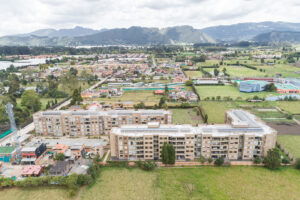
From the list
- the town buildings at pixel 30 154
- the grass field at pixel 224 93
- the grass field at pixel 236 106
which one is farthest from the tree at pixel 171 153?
the grass field at pixel 224 93

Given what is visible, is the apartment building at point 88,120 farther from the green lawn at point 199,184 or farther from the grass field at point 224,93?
the grass field at point 224,93

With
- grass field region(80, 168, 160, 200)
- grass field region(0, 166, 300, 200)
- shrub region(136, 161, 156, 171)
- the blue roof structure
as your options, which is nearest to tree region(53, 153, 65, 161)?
grass field region(0, 166, 300, 200)

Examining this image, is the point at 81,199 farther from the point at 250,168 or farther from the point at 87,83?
the point at 87,83

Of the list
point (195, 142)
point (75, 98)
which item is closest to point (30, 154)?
point (195, 142)

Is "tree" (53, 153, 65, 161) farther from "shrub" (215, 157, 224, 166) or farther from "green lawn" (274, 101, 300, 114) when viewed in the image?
"green lawn" (274, 101, 300, 114)

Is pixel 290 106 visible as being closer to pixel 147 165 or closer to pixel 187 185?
pixel 187 185

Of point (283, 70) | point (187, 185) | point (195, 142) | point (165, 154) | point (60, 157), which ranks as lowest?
point (187, 185)

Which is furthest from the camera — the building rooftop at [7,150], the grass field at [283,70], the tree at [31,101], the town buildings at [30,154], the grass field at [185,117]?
the grass field at [283,70]
